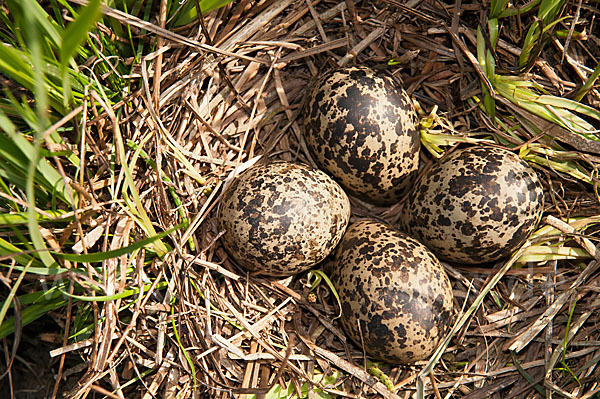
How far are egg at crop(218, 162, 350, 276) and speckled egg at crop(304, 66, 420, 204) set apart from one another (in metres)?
0.15

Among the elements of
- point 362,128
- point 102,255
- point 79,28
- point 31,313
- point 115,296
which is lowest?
point 31,313

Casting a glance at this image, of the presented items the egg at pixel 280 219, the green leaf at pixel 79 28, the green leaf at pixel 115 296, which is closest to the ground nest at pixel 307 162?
the green leaf at pixel 115 296

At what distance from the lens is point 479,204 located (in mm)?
1875

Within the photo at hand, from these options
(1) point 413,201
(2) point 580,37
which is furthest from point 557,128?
(1) point 413,201

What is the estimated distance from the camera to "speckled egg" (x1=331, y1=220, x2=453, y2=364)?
1.86 meters

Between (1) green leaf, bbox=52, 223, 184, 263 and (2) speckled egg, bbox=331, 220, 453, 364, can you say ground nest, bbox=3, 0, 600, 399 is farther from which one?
(1) green leaf, bbox=52, 223, 184, 263

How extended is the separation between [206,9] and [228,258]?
1.10 m

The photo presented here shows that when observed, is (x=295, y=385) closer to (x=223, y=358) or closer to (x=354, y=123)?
(x=223, y=358)

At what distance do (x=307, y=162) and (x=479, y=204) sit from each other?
2.80ft

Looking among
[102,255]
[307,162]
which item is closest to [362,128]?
[307,162]

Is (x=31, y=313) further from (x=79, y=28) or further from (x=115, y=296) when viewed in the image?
(x=79, y=28)

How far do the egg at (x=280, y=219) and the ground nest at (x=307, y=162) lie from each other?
146 mm

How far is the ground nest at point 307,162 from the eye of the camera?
193 centimetres

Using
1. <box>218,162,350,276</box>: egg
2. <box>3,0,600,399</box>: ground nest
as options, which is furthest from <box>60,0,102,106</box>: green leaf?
<box>218,162,350,276</box>: egg
